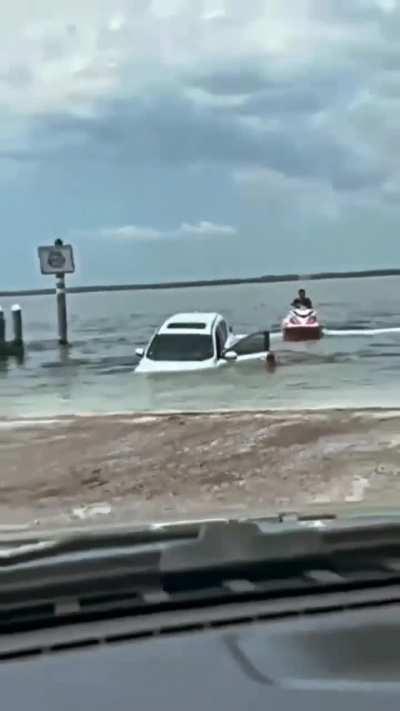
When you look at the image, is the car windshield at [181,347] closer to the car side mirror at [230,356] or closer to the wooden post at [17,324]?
the car side mirror at [230,356]

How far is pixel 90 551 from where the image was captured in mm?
2539

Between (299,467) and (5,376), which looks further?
(5,376)

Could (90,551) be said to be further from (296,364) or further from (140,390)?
(296,364)

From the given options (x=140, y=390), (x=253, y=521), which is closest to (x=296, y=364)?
(x=140, y=390)

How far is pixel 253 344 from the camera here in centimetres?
2778

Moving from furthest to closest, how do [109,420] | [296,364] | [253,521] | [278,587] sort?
[296,364] → [109,420] → [253,521] → [278,587]

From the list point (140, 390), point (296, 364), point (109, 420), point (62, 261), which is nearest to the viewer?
point (109, 420)

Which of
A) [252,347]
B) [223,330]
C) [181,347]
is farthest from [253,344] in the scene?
[181,347]

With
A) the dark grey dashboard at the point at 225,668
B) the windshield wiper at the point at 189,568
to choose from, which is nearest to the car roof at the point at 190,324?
the windshield wiper at the point at 189,568

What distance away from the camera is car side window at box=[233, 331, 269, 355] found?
27.1 meters

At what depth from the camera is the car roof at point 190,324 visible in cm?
2598

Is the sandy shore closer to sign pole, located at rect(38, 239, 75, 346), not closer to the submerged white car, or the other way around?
the submerged white car

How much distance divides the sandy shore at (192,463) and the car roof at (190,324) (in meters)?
12.3

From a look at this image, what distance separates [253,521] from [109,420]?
1054cm
